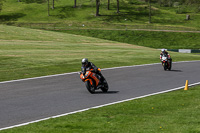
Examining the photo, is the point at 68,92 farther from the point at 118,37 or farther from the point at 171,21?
the point at 171,21

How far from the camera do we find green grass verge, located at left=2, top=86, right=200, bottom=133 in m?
8.05

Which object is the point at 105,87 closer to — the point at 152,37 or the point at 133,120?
the point at 133,120

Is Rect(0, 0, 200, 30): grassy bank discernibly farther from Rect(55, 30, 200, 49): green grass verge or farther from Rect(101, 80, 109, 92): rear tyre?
Rect(101, 80, 109, 92): rear tyre

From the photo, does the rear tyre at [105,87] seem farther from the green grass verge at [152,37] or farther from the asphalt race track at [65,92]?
the green grass verge at [152,37]

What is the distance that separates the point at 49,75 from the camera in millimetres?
19891

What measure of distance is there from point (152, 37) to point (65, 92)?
4799 cm

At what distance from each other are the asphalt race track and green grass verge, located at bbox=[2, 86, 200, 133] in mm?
965

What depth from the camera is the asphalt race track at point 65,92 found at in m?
10.5

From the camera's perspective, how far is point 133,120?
9.12m

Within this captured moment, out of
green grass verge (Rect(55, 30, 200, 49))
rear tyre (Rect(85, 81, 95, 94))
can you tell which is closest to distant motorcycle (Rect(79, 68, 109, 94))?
rear tyre (Rect(85, 81, 95, 94))

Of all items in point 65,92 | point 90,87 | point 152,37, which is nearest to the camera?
point 90,87

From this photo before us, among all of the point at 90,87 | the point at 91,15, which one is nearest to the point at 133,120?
the point at 90,87

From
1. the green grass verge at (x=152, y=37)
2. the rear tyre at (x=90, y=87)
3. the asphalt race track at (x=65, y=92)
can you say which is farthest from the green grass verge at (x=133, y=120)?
the green grass verge at (x=152, y=37)

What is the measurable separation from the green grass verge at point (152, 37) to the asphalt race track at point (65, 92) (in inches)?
1409
